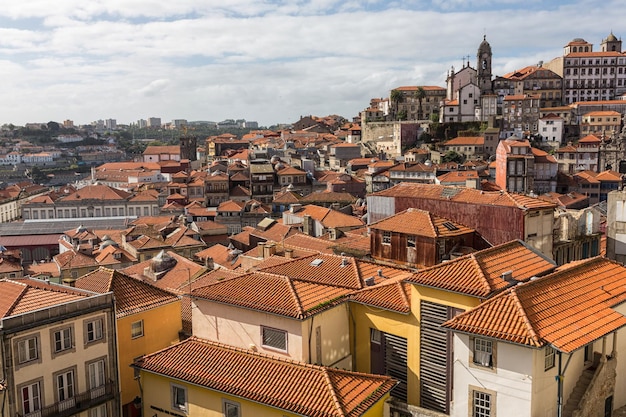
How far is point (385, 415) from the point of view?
1620 centimetres

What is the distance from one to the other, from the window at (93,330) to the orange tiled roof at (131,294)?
136cm

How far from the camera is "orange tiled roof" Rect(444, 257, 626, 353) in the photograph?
13.9 metres

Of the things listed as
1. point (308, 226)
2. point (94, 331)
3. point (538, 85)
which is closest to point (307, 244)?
point (308, 226)

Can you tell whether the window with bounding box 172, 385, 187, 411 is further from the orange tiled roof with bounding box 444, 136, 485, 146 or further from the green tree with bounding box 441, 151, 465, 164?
the orange tiled roof with bounding box 444, 136, 485, 146

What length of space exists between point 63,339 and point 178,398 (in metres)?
4.03

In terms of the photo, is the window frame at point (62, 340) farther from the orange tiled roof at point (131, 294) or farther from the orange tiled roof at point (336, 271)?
the orange tiled roof at point (336, 271)

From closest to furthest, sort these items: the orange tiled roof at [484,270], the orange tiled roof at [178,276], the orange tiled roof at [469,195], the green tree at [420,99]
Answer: the orange tiled roof at [484,270]
the orange tiled roof at [469,195]
the orange tiled roof at [178,276]
the green tree at [420,99]

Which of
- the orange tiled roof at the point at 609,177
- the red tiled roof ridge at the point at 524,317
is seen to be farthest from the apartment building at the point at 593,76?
the red tiled roof ridge at the point at 524,317

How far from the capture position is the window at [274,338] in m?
17.4

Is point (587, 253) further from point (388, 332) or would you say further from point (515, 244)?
point (388, 332)

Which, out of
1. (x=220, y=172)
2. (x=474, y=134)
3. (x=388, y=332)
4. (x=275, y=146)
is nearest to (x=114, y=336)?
(x=388, y=332)

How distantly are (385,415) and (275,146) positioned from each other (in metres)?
106

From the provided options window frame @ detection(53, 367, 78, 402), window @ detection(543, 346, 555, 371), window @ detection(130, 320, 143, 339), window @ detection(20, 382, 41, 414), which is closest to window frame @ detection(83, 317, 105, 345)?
window frame @ detection(53, 367, 78, 402)

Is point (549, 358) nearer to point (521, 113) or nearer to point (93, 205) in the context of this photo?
point (93, 205)
